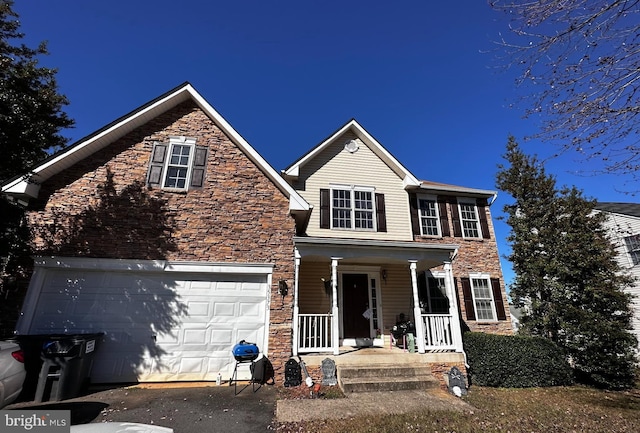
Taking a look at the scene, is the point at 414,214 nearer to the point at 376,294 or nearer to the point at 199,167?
the point at 376,294

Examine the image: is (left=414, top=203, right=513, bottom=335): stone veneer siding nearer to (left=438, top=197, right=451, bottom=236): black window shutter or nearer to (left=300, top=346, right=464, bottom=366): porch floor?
(left=438, top=197, right=451, bottom=236): black window shutter

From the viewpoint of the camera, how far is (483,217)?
1353cm

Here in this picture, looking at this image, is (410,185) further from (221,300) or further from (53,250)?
(53,250)

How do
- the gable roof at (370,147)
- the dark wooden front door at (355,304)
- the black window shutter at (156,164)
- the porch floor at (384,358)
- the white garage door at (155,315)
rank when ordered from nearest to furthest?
the white garage door at (155,315) → the porch floor at (384,358) → the black window shutter at (156,164) → the dark wooden front door at (355,304) → the gable roof at (370,147)

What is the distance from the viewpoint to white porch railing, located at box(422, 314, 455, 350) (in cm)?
866

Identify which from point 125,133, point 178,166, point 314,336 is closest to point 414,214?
point 314,336

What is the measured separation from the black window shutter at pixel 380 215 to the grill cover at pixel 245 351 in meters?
6.85

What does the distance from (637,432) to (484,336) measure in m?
3.82

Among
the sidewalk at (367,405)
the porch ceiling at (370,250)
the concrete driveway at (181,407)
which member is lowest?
the sidewalk at (367,405)

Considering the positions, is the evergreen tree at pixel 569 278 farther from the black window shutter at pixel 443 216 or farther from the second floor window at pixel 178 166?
the second floor window at pixel 178 166

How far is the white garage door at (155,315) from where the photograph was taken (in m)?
7.23

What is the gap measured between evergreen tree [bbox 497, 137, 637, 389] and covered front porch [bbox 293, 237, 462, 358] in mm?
3644

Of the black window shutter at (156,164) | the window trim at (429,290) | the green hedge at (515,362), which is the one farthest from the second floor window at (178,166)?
the green hedge at (515,362)

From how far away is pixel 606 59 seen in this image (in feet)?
11.3
